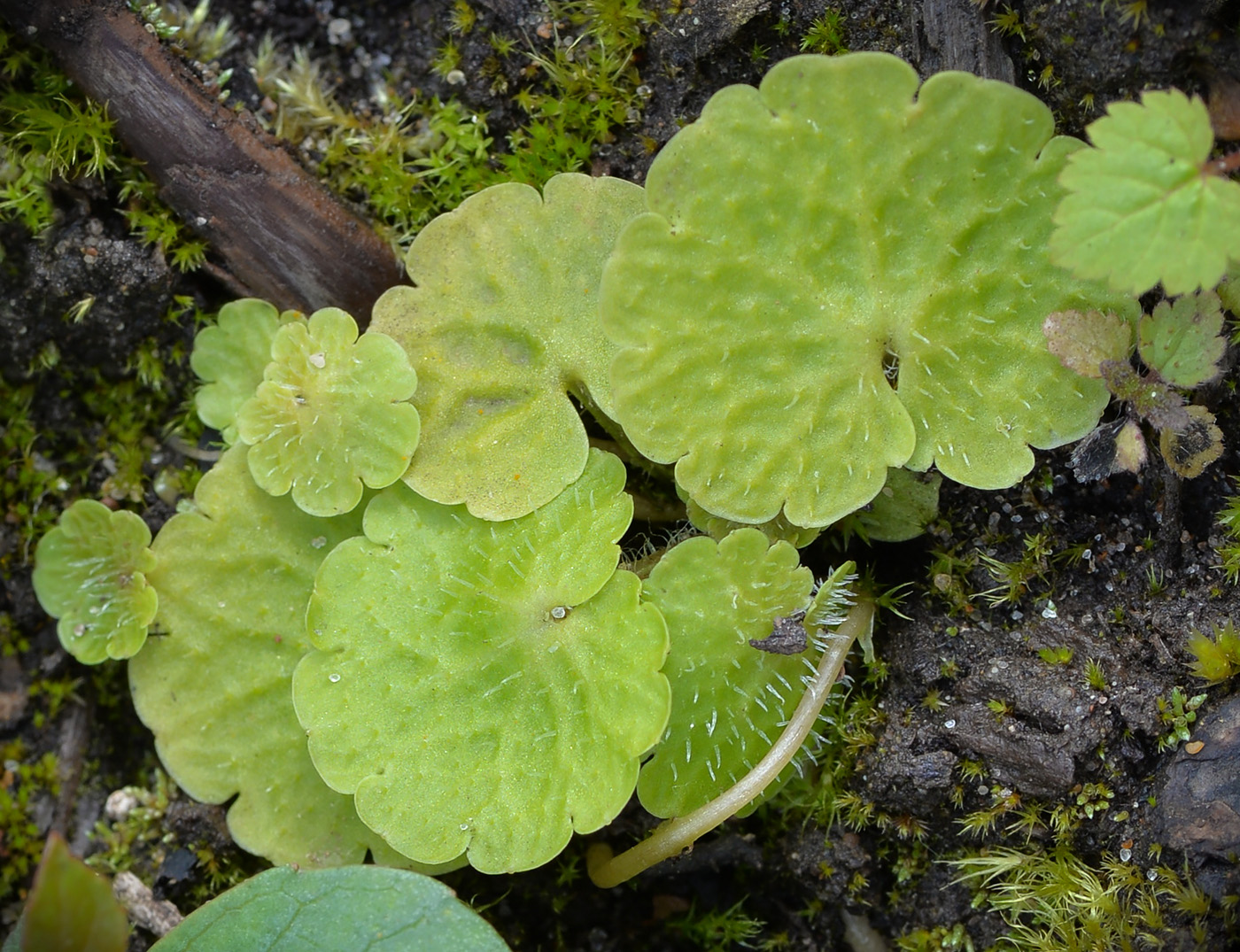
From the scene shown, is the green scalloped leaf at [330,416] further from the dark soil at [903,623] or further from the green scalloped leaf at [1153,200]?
the green scalloped leaf at [1153,200]

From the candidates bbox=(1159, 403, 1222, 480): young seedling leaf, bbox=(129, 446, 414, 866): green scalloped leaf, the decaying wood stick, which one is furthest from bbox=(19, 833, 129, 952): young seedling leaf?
bbox=(1159, 403, 1222, 480): young seedling leaf

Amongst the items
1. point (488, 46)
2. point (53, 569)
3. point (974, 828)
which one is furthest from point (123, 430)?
point (974, 828)

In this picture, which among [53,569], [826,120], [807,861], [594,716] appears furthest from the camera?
[53,569]

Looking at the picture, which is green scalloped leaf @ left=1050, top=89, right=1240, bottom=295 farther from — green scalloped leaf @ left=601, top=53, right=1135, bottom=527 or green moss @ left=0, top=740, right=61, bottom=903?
green moss @ left=0, top=740, right=61, bottom=903

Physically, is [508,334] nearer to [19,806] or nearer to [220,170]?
[220,170]

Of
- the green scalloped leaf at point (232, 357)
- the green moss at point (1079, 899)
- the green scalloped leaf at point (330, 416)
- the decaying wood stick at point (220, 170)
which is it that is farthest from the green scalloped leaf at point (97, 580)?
the green moss at point (1079, 899)

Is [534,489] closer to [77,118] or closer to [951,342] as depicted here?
[951,342]

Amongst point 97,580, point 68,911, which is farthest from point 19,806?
point 68,911
